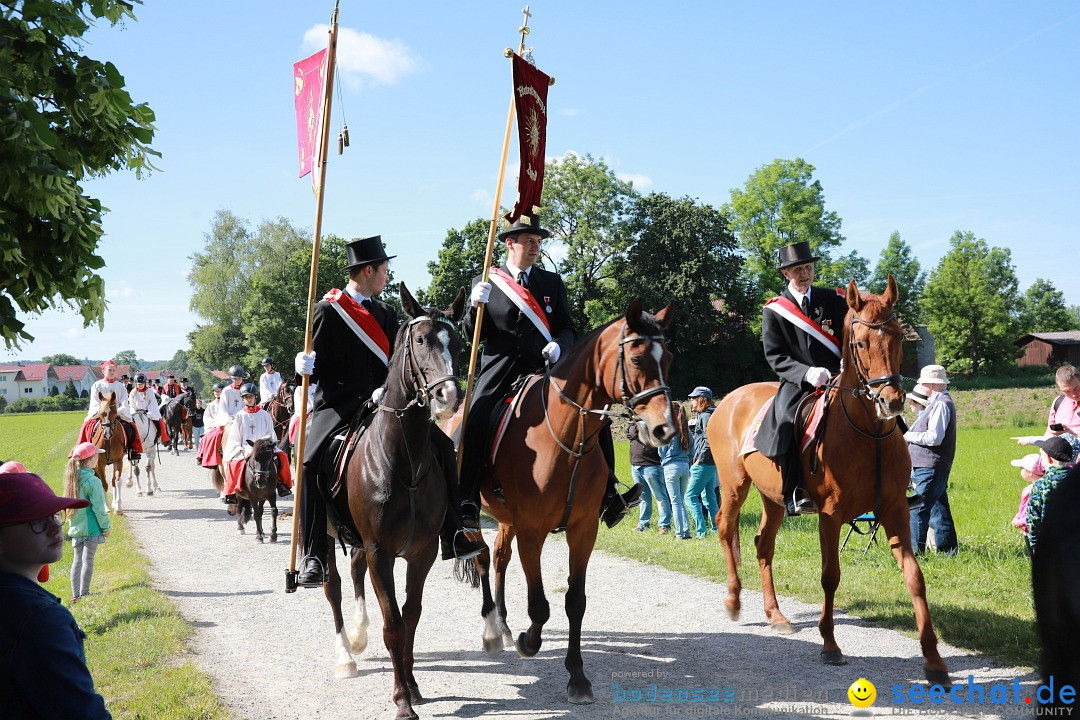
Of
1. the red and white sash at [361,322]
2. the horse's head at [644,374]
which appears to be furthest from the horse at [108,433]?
the horse's head at [644,374]

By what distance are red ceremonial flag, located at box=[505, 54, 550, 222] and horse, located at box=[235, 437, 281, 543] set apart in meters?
8.67

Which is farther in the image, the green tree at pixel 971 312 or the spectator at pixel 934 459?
the green tree at pixel 971 312

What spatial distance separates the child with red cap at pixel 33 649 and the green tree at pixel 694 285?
171 ft

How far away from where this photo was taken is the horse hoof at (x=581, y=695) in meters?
6.14

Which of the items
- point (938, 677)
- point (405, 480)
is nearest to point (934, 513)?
point (938, 677)

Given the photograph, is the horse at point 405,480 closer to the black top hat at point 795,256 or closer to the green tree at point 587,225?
the black top hat at point 795,256

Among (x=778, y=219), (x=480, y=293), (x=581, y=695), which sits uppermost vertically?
(x=778, y=219)

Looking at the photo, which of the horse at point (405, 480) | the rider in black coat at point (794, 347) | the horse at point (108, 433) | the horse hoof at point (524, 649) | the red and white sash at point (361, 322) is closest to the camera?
the horse at point (405, 480)

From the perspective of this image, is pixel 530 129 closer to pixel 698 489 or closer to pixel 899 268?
pixel 698 489

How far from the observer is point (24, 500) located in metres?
2.98

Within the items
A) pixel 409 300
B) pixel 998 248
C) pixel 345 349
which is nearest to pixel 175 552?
pixel 345 349

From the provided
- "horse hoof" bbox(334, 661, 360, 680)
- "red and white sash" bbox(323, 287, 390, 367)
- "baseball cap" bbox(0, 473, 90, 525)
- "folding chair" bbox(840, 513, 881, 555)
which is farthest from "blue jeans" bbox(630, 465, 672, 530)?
"baseball cap" bbox(0, 473, 90, 525)

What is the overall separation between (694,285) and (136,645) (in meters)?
49.7

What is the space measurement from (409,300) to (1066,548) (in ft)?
15.1
